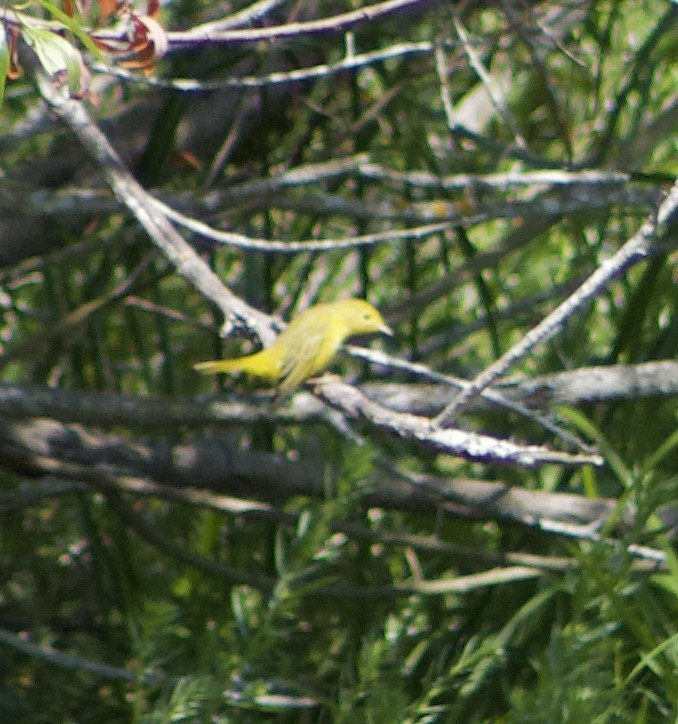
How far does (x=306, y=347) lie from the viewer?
193cm

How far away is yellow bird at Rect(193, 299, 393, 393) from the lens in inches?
73.7

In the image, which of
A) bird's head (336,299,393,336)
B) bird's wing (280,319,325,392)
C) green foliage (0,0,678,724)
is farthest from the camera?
bird's head (336,299,393,336)

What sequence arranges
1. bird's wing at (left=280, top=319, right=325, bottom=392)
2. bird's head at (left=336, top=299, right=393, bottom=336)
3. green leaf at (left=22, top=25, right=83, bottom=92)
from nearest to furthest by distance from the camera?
green leaf at (left=22, top=25, right=83, bottom=92) < bird's wing at (left=280, top=319, right=325, bottom=392) < bird's head at (left=336, top=299, right=393, bottom=336)

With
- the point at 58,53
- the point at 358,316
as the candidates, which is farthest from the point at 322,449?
the point at 58,53

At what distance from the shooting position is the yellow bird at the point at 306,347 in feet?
6.14

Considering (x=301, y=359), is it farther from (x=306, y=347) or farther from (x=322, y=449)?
(x=322, y=449)

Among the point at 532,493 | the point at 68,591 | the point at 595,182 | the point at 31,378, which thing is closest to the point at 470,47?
the point at 595,182

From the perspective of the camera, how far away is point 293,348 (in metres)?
1.89

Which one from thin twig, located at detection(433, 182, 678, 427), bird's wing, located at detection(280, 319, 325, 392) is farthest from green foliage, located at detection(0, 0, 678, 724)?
thin twig, located at detection(433, 182, 678, 427)

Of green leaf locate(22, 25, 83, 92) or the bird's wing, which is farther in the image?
the bird's wing

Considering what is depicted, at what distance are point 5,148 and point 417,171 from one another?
0.77 metres

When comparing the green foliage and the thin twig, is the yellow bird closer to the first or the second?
the green foliage

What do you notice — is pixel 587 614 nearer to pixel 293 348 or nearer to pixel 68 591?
pixel 293 348

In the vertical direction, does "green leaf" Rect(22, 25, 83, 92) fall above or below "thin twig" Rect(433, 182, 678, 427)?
above
